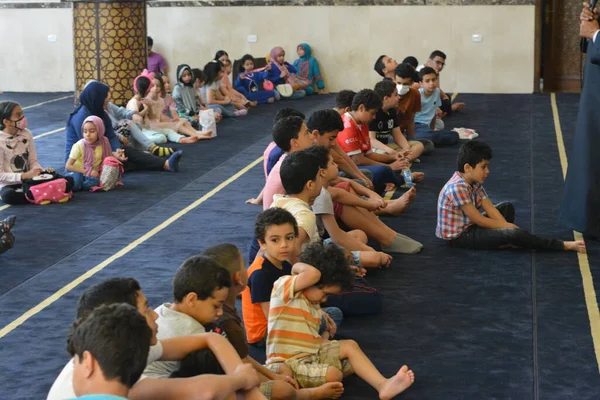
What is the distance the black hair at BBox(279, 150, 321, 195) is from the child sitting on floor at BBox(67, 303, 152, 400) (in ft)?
8.41

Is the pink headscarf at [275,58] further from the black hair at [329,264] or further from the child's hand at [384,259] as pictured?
the black hair at [329,264]

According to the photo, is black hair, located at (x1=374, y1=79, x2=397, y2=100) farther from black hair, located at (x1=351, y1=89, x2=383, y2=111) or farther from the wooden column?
the wooden column

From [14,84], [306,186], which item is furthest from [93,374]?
[14,84]

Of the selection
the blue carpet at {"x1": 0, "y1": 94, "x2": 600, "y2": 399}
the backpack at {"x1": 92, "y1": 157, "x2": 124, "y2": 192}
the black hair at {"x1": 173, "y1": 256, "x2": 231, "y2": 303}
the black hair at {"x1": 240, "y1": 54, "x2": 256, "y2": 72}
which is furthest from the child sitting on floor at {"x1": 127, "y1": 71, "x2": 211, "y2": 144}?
the black hair at {"x1": 173, "y1": 256, "x2": 231, "y2": 303}

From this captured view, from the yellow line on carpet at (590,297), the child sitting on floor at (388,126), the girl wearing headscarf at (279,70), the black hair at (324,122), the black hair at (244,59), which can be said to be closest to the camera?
the yellow line on carpet at (590,297)

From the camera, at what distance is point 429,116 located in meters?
11.0

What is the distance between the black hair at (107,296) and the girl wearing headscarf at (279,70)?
41.8 feet

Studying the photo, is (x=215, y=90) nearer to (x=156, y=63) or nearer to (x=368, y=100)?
(x=156, y=63)

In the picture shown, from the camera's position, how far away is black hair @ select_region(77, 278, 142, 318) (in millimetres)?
3238

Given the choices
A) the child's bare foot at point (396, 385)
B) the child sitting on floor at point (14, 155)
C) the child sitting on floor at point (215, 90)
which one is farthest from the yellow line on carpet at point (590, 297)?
the child sitting on floor at point (215, 90)

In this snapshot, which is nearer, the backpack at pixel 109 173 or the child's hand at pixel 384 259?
the child's hand at pixel 384 259

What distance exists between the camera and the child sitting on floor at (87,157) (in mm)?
8551

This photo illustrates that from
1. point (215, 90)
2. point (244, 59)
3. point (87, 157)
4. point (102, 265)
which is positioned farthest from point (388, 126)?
point (244, 59)

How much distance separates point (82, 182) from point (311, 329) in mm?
4761
